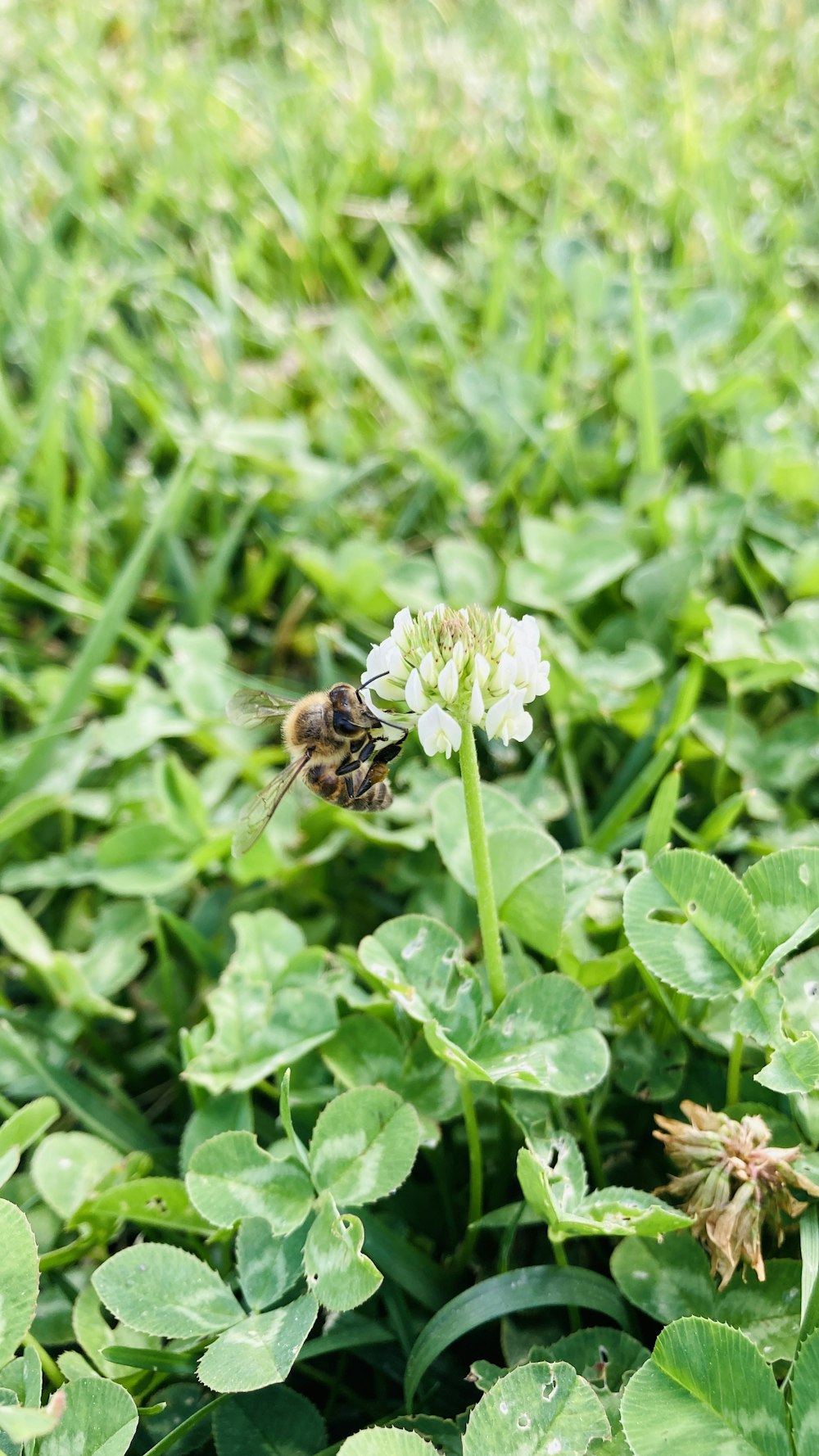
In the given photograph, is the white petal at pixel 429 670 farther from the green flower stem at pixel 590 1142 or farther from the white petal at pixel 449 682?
the green flower stem at pixel 590 1142

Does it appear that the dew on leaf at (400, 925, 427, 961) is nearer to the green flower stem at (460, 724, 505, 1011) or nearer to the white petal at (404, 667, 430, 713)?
the green flower stem at (460, 724, 505, 1011)

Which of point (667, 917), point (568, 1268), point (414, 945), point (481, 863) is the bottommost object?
point (568, 1268)

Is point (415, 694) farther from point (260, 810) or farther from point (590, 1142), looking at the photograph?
point (590, 1142)

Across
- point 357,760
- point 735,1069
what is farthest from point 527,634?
point 735,1069

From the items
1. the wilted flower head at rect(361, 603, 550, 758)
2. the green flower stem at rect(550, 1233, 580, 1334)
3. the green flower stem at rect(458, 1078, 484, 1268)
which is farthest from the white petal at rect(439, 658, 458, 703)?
the green flower stem at rect(550, 1233, 580, 1334)

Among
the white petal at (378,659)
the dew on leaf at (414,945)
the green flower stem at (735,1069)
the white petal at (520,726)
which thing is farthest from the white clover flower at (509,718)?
the green flower stem at (735,1069)

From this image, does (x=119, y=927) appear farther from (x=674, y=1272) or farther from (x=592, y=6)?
(x=592, y=6)

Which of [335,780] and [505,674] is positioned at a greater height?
[505,674]

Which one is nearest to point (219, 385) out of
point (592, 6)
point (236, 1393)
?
point (236, 1393)
